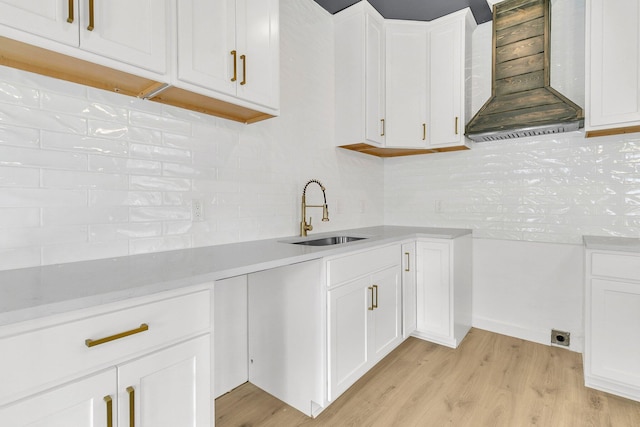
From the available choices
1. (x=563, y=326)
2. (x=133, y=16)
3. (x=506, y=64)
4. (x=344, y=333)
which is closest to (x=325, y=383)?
(x=344, y=333)

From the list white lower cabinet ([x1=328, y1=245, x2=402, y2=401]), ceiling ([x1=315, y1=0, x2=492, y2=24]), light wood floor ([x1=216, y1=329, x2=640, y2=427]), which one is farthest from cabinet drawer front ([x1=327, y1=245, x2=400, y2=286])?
ceiling ([x1=315, y1=0, x2=492, y2=24])

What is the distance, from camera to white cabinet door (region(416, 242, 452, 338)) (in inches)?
98.5

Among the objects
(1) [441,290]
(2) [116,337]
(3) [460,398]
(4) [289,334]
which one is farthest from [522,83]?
(2) [116,337]

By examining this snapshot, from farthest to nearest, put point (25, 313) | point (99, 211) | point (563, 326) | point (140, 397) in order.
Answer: point (563, 326)
point (99, 211)
point (140, 397)
point (25, 313)

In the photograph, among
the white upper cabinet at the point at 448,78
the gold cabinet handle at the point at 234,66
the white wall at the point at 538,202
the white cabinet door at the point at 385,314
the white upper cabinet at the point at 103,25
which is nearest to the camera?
the white upper cabinet at the point at 103,25

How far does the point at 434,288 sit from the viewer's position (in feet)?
8.38

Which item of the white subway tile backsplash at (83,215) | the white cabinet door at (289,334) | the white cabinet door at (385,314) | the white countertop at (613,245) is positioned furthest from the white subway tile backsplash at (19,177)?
the white countertop at (613,245)

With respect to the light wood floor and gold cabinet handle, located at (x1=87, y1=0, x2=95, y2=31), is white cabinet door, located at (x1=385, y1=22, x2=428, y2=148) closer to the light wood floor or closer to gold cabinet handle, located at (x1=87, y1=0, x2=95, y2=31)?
the light wood floor

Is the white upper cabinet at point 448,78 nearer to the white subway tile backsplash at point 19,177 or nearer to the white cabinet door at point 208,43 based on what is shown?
the white cabinet door at point 208,43

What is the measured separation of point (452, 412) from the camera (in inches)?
68.9

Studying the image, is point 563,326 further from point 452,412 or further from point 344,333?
point 344,333

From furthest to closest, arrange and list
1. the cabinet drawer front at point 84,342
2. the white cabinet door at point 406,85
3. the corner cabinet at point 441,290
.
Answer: the white cabinet door at point 406,85 → the corner cabinet at point 441,290 → the cabinet drawer front at point 84,342

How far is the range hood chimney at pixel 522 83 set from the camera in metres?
2.24

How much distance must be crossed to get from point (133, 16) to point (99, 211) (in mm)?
807
